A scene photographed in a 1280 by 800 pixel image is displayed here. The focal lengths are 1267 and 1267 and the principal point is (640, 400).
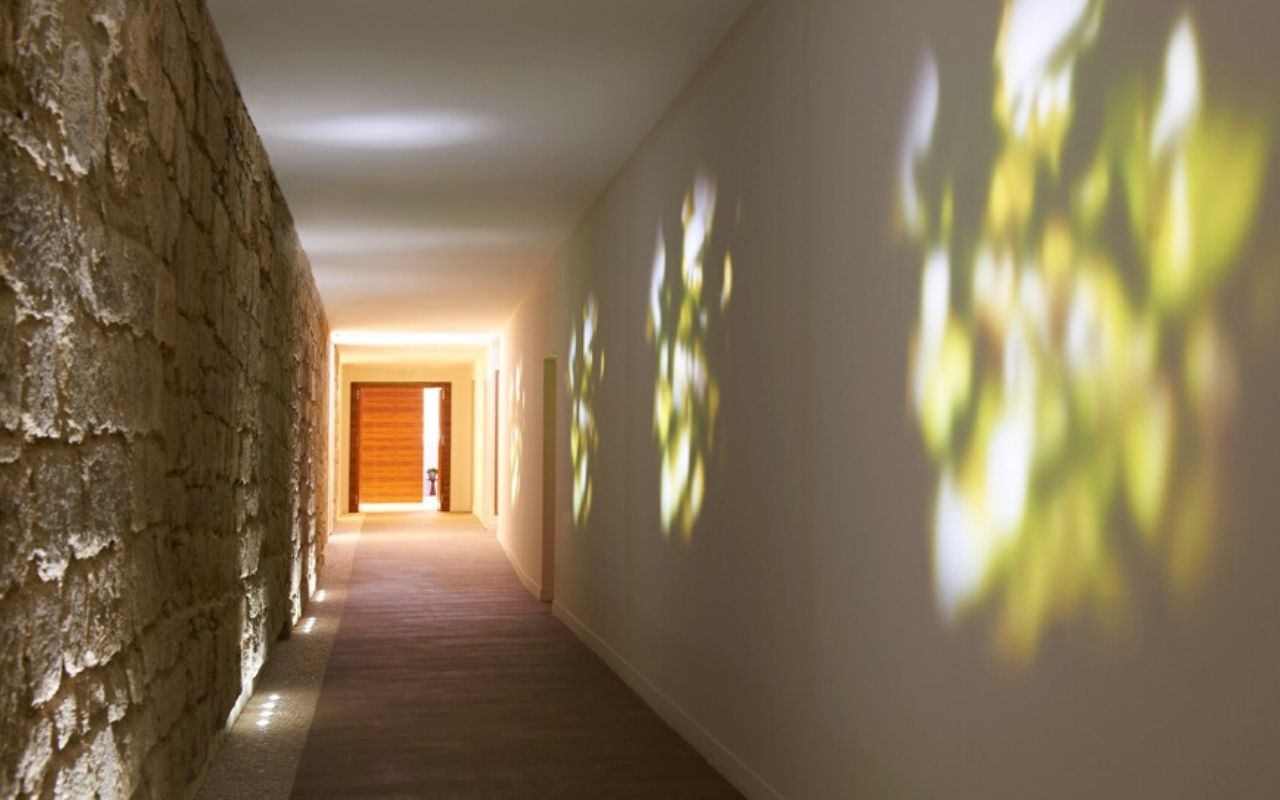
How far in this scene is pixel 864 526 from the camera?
2930mm

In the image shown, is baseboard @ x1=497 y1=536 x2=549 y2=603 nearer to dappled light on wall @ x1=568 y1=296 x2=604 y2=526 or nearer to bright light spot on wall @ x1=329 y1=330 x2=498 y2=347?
dappled light on wall @ x1=568 y1=296 x2=604 y2=526

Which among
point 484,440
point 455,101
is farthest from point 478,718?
point 484,440

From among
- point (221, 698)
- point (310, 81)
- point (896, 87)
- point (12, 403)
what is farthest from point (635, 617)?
point (12, 403)

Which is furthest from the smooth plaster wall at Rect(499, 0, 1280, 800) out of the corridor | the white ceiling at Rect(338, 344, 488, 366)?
the white ceiling at Rect(338, 344, 488, 366)

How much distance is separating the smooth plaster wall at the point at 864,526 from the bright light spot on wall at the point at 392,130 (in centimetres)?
77

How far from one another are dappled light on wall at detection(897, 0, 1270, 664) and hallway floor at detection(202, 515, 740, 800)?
6.12ft

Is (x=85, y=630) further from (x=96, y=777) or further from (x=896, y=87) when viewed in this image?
(x=896, y=87)

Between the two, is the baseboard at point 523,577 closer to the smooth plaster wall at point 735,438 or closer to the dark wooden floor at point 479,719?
the dark wooden floor at point 479,719

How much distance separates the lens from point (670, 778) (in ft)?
13.3

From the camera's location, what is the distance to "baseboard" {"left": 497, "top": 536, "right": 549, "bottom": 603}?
29.7ft

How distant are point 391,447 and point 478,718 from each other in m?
18.7

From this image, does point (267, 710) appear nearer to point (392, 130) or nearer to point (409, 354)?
point (392, 130)

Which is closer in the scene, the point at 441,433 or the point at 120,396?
the point at 120,396

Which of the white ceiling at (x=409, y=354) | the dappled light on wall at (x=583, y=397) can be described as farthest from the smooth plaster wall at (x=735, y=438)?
the white ceiling at (x=409, y=354)
